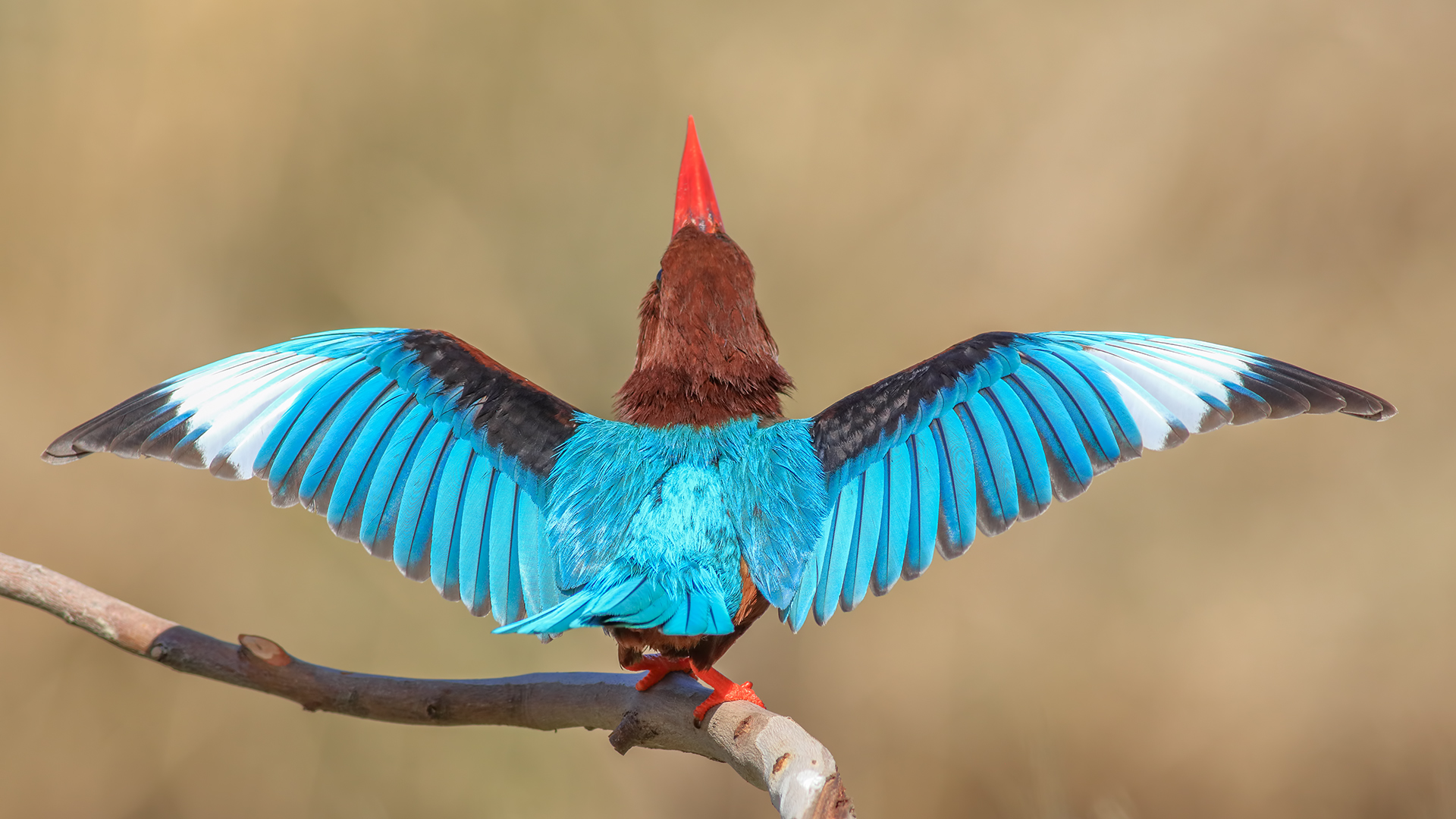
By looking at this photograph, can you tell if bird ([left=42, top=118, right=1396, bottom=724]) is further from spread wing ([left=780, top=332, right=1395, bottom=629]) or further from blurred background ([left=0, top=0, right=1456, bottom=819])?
blurred background ([left=0, top=0, right=1456, bottom=819])

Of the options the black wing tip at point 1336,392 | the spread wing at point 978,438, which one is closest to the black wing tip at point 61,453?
the spread wing at point 978,438

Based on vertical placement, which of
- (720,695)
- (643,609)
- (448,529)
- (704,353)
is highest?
(704,353)

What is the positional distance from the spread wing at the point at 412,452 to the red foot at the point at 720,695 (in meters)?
0.39

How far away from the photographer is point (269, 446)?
214 centimetres

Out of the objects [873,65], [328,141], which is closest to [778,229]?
[873,65]

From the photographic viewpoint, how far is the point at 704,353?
6.94 feet

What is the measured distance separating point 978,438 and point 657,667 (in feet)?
2.44

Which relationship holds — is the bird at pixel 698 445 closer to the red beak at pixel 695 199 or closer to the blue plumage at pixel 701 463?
the blue plumage at pixel 701 463

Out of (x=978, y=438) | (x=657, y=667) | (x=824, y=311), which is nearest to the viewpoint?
(x=657, y=667)

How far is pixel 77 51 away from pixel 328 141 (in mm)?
882

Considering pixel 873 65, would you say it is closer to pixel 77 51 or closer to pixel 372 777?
pixel 77 51

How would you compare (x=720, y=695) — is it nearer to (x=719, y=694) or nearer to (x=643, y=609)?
(x=719, y=694)

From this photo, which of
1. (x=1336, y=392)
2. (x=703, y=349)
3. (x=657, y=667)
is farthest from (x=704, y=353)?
(x=1336, y=392)

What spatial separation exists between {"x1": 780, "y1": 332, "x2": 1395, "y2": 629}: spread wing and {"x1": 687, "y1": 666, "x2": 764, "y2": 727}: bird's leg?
21 centimetres
